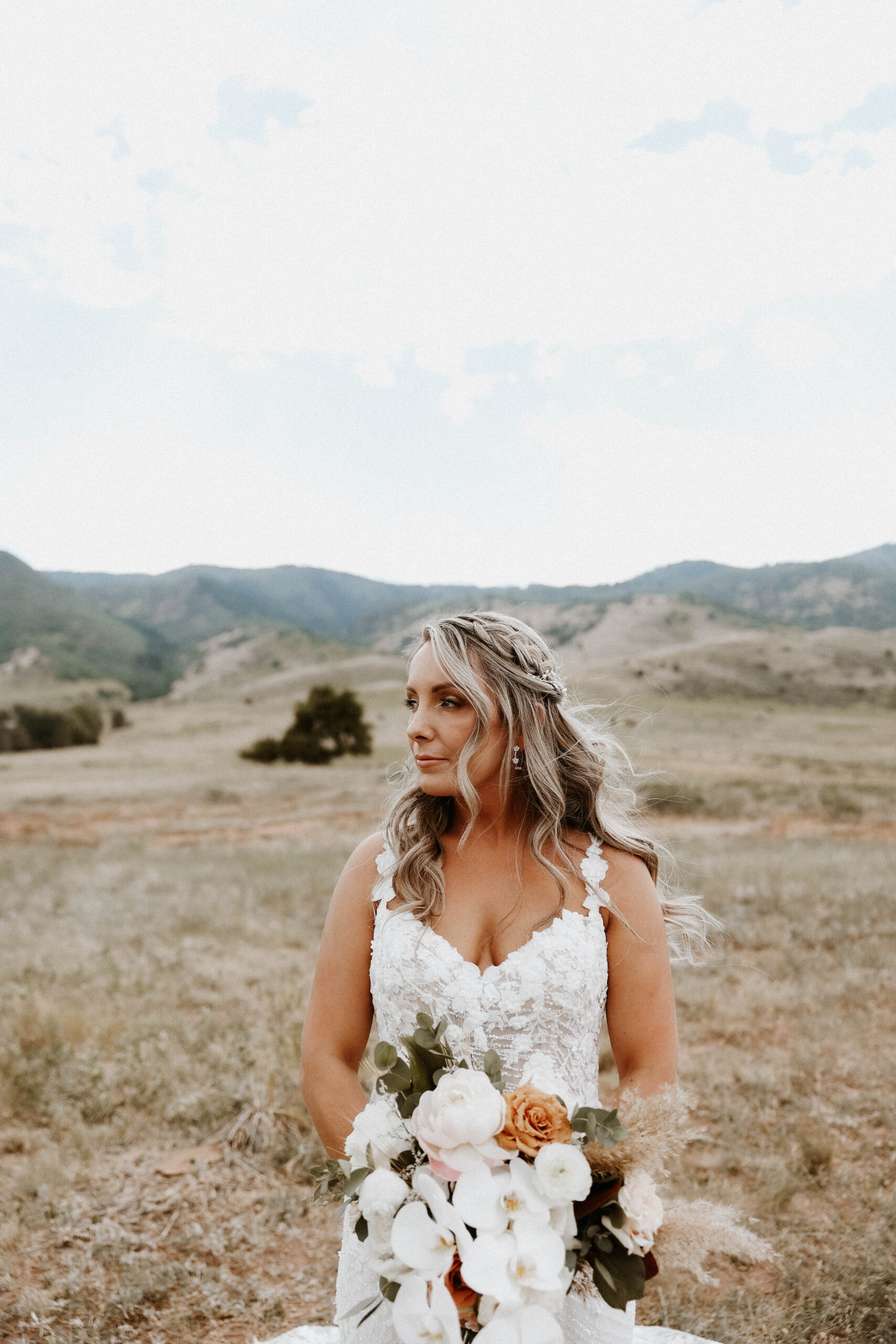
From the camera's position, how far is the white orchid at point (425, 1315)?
1.52 meters

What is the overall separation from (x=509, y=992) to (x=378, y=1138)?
704 mm

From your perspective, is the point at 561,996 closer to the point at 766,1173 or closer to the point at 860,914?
the point at 766,1173

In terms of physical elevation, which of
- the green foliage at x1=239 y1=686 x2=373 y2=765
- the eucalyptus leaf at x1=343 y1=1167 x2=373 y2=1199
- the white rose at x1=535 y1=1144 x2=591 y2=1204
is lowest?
the green foliage at x1=239 y1=686 x2=373 y2=765

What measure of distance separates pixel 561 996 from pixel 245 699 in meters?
74.3

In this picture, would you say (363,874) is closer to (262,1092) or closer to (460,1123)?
(460,1123)

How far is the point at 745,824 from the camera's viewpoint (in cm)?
2036

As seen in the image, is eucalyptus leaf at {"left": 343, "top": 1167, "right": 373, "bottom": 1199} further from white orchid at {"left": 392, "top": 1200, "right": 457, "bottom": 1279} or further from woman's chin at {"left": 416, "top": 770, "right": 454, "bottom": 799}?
woman's chin at {"left": 416, "top": 770, "right": 454, "bottom": 799}

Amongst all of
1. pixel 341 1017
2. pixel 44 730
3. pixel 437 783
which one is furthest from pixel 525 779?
pixel 44 730

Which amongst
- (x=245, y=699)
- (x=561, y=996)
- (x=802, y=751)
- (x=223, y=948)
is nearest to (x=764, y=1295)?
(x=561, y=996)

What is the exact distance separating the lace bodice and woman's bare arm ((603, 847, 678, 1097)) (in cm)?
6

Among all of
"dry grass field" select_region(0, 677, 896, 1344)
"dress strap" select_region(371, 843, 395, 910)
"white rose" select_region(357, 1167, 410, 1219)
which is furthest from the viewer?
"dry grass field" select_region(0, 677, 896, 1344)

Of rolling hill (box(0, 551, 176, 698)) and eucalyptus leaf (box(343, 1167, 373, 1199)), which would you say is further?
rolling hill (box(0, 551, 176, 698))

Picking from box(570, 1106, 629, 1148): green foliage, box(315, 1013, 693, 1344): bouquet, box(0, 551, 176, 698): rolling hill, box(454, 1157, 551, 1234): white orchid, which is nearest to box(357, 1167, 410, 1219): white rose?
box(315, 1013, 693, 1344): bouquet

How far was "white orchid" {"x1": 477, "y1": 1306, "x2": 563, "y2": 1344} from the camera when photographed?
1.53 metres
